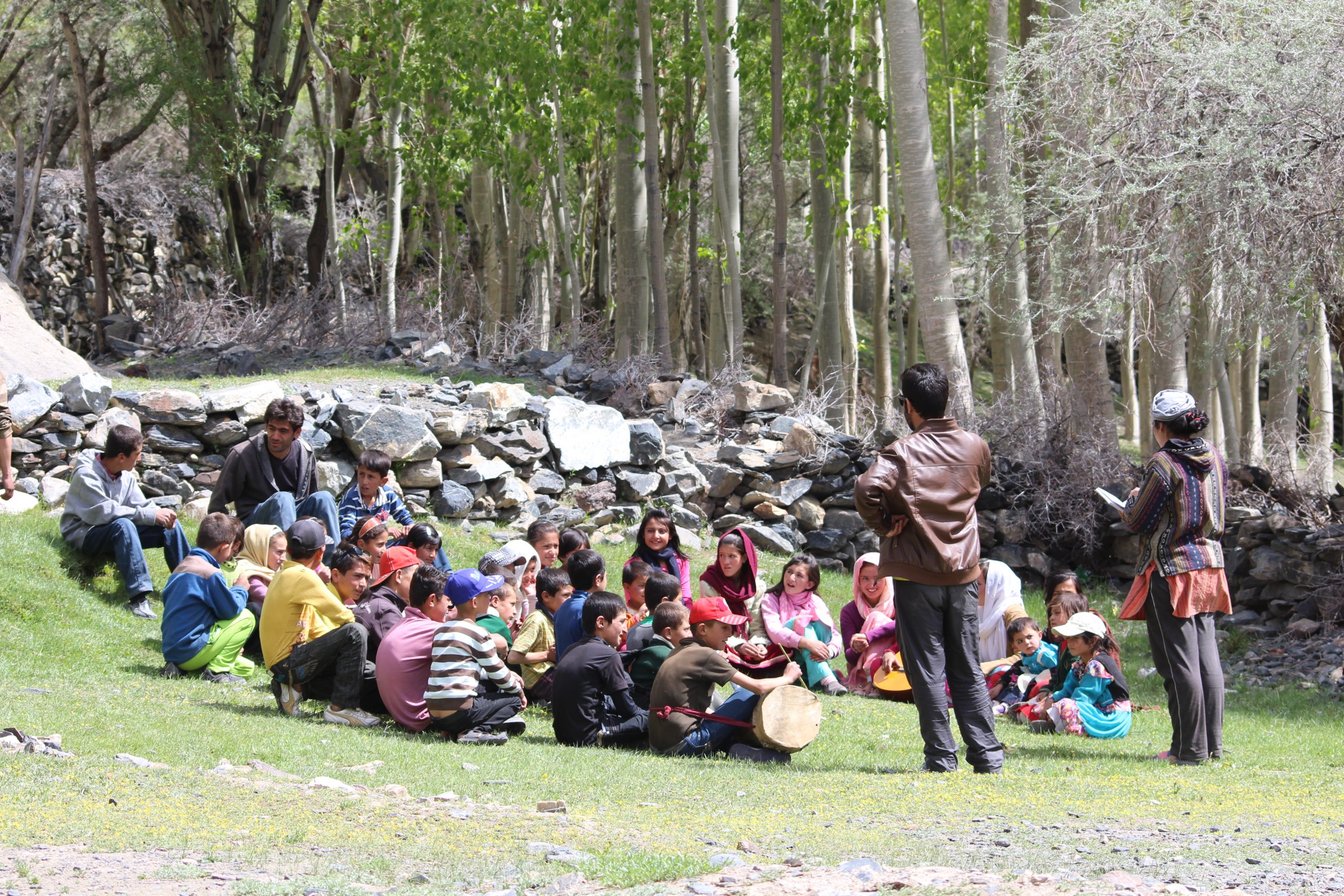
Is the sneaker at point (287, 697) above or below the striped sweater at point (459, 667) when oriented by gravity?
below

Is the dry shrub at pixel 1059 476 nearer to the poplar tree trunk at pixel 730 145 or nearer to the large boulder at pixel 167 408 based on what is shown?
the poplar tree trunk at pixel 730 145

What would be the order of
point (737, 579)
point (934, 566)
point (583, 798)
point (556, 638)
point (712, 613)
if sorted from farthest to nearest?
point (737, 579) → point (556, 638) → point (712, 613) → point (934, 566) → point (583, 798)

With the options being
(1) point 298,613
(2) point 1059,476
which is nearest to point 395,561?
(1) point 298,613

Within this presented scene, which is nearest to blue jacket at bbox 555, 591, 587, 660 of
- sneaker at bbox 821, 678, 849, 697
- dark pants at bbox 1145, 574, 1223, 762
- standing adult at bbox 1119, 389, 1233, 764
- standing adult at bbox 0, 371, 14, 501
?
sneaker at bbox 821, 678, 849, 697

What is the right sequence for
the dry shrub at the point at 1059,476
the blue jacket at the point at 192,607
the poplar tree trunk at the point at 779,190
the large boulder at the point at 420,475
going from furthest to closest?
the poplar tree trunk at the point at 779,190
the dry shrub at the point at 1059,476
the large boulder at the point at 420,475
the blue jacket at the point at 192,607

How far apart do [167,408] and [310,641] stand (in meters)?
4.80

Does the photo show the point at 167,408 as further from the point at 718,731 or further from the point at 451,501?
the point at 718,731

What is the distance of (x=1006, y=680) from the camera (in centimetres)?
726

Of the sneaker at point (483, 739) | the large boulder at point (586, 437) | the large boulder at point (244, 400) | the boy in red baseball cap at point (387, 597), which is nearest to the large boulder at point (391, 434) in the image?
the large boulder at point (244, 400)

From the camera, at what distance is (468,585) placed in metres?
6.25

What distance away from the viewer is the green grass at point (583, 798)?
12.1ft

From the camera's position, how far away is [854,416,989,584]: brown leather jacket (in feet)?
16.8

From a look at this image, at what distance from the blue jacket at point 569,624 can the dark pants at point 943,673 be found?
6.13ft

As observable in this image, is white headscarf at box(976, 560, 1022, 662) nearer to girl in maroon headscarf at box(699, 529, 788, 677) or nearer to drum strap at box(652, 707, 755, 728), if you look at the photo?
girl in maroon headscarf at box(699, 529, 788, 677)
